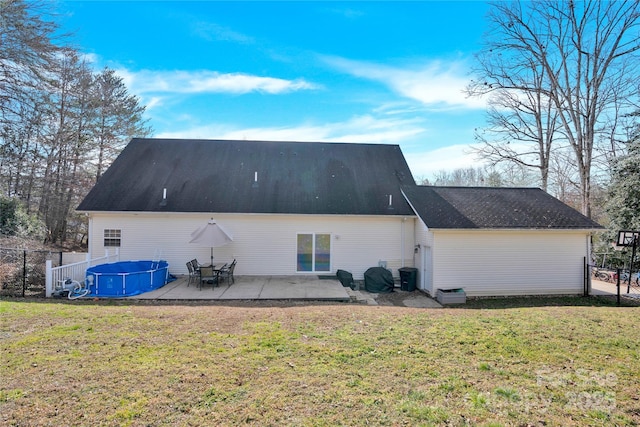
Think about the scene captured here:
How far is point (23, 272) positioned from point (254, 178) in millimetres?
8601

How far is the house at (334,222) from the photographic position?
36.3ft

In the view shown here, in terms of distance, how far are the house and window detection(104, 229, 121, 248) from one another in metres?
0.04

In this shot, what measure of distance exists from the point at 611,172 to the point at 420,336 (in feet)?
55.0

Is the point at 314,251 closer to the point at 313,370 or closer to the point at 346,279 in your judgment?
the point at 346,279

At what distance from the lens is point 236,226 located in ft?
41.3

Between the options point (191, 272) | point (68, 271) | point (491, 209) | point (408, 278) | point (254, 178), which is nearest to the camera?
point (68, 271)

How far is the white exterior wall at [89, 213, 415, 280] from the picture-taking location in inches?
488

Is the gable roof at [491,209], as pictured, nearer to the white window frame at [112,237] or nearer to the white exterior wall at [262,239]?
the white exterior wall at [262,239]

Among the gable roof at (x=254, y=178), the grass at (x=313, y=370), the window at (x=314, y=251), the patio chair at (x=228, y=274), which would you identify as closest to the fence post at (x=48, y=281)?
the grass at (x=313, y=370)

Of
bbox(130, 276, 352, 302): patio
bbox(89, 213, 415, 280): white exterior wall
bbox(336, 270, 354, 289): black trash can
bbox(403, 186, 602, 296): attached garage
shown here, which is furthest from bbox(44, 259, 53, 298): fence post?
bbox(403, 186, 602, 296): attached garage

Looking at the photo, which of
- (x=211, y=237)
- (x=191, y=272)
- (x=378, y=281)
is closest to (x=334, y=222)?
(x=378, y=281)

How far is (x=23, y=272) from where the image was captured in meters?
9.98

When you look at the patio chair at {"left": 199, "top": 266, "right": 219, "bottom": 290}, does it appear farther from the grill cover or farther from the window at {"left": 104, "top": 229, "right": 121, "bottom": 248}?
the grill cover

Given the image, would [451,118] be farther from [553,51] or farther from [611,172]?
[611,172]
